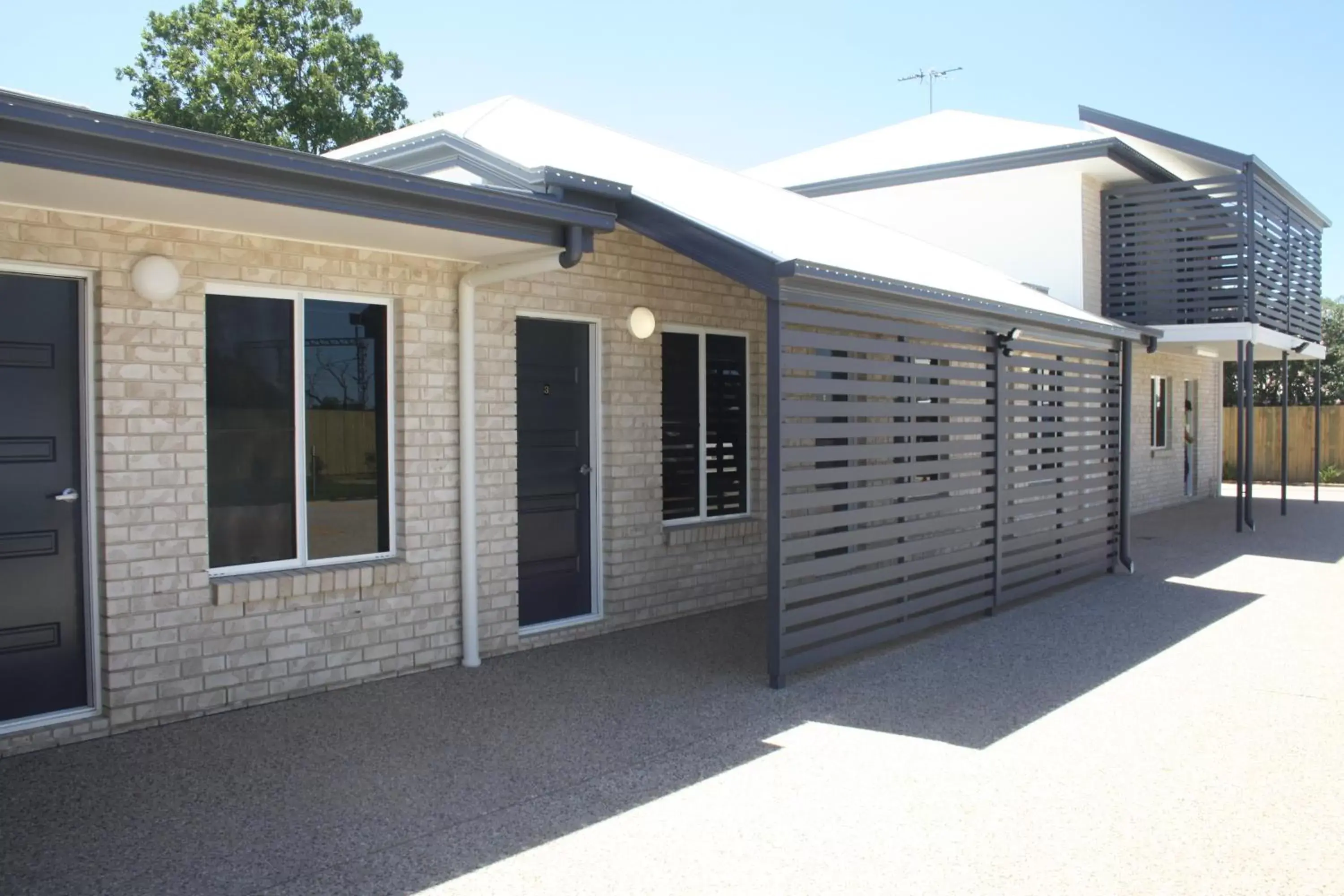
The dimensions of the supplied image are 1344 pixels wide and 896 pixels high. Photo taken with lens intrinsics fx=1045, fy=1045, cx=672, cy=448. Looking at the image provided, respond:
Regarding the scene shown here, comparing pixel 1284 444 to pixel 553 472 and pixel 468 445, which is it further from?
pixel 468 445

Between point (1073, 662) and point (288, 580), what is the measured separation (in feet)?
17.4

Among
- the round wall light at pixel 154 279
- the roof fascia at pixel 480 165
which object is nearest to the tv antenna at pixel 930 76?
the roof fascia at pixel 480 165

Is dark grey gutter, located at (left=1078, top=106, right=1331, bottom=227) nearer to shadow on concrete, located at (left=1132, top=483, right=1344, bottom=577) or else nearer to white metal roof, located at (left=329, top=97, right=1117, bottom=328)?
shadow on concrete, located at (left=1132, top=483, right=1344, bottom=577)

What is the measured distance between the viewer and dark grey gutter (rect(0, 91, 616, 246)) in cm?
411

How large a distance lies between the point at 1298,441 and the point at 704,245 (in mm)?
24719

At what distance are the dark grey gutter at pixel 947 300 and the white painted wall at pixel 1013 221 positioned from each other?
416 cm

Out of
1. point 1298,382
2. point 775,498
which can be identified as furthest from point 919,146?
point 1298,382

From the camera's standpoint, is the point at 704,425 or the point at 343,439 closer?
the point at 343,439

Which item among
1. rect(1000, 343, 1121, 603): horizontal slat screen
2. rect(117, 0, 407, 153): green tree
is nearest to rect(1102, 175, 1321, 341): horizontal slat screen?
rect(1000, 343, 1121, 603): horizontal slat screen

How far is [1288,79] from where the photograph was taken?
25.1 m

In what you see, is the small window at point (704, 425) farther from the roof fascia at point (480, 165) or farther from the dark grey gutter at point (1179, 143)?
the dark grey gutter at point (1179, 143)

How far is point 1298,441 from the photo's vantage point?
85.4 feet

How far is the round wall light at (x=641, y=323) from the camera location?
27.1ft

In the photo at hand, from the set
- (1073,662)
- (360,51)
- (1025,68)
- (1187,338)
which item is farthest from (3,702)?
(360,51)
